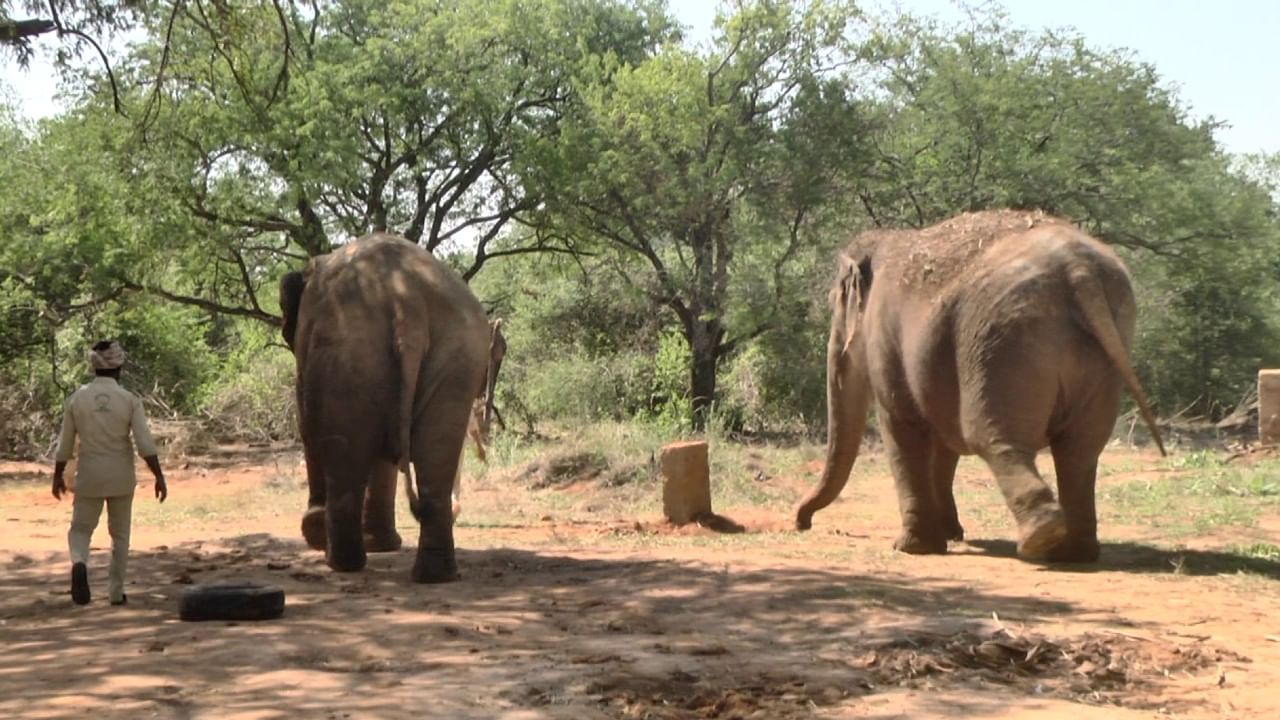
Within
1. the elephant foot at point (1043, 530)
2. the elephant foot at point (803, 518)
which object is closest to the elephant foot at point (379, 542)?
the elephant foot at point (803, 518)

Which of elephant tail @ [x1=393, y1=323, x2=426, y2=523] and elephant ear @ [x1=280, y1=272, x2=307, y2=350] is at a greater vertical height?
elephant ear @ [x1=280, y1=272, x2=307, y2=350]

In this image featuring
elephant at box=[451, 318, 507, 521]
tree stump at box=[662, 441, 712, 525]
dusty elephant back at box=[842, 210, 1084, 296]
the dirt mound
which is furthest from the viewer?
elephant at box=[451, 318, 507, 521]

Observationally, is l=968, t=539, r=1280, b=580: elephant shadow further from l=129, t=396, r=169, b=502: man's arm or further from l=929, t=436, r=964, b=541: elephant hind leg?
l=129, t=396, r=169, b=502: man's arm

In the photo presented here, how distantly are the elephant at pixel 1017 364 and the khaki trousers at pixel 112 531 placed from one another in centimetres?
540

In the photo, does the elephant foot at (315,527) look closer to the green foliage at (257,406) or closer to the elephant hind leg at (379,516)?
the elephant hind leg at (379,516)

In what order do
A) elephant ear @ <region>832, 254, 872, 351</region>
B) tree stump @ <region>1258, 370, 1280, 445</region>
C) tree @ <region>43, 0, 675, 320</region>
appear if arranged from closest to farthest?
elephant ear @ <region>832, 254, 872, 351</region>, tree stump @ <region>1258, 370, 1280, 445</region>, tree @ <region>43, 0, 675, 320</region>

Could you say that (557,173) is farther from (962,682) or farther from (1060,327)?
(962,682)

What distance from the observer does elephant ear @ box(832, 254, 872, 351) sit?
11.1 meters

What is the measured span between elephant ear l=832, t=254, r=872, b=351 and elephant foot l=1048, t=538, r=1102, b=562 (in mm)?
2668

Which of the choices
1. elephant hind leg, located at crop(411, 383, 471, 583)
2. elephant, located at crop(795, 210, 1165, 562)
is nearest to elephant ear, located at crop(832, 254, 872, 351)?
elephant, located at crop(795, 210, 1165, 562)

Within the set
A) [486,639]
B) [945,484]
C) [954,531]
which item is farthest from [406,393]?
[954,531]

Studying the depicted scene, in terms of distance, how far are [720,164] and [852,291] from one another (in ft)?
38.8

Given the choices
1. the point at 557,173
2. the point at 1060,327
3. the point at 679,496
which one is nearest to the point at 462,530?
the point at 679,496

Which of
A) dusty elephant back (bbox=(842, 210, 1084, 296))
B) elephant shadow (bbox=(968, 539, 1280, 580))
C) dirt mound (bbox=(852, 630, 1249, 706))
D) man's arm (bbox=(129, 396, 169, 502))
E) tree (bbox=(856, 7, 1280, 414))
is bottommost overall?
dirt mound (bbox=(852, 630, 1249, 706))
